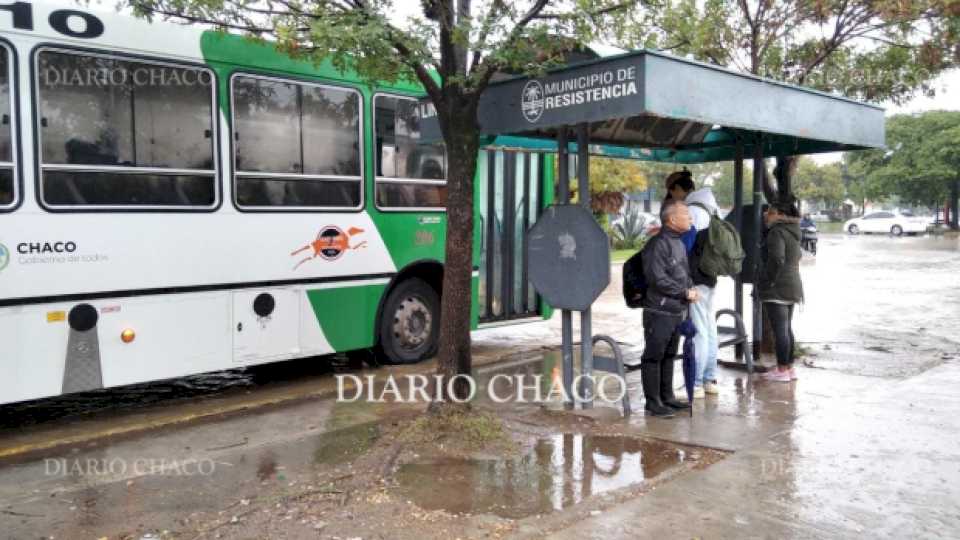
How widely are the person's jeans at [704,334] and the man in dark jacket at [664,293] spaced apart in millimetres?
526

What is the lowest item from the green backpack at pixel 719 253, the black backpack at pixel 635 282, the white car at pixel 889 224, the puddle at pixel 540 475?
the puddle at pixel 540 475

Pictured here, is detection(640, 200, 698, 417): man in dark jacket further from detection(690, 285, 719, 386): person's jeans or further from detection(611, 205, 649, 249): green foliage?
detection(611, 205, 649, 249): green foliage

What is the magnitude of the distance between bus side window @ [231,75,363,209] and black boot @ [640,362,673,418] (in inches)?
131

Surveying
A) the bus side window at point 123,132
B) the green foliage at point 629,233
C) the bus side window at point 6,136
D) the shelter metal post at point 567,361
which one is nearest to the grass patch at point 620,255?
the green foliage at point 629,233

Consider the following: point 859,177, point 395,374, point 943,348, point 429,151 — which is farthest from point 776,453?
point 859,177

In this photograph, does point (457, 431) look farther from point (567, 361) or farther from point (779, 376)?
point (779, 376)

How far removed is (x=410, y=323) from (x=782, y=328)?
12.1 feet

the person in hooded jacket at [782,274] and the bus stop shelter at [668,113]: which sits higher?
the bus stop shelter at [668,113]

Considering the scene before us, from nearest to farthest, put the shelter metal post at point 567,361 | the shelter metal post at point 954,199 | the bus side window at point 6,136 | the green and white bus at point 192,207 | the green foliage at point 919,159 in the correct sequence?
the bus side window at point 6,136 < the green and white bus at point 192,207 < the shelter metal post at point 567,361 < the green foliage at point 919,159 < the shelter metal post at point 954,199

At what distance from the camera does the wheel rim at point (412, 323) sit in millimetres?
8695

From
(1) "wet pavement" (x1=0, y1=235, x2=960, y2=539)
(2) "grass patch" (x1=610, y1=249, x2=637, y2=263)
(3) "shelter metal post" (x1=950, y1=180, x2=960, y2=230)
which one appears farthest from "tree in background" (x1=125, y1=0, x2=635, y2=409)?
(3) "shelter metal post" (x1=950, y1=180, x2=960, y2=230)

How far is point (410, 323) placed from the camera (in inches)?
347

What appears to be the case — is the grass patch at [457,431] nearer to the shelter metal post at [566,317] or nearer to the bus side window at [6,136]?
the shelter metal post at [566,317]

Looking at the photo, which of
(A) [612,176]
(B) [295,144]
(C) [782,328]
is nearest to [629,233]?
(A) [612,176]
